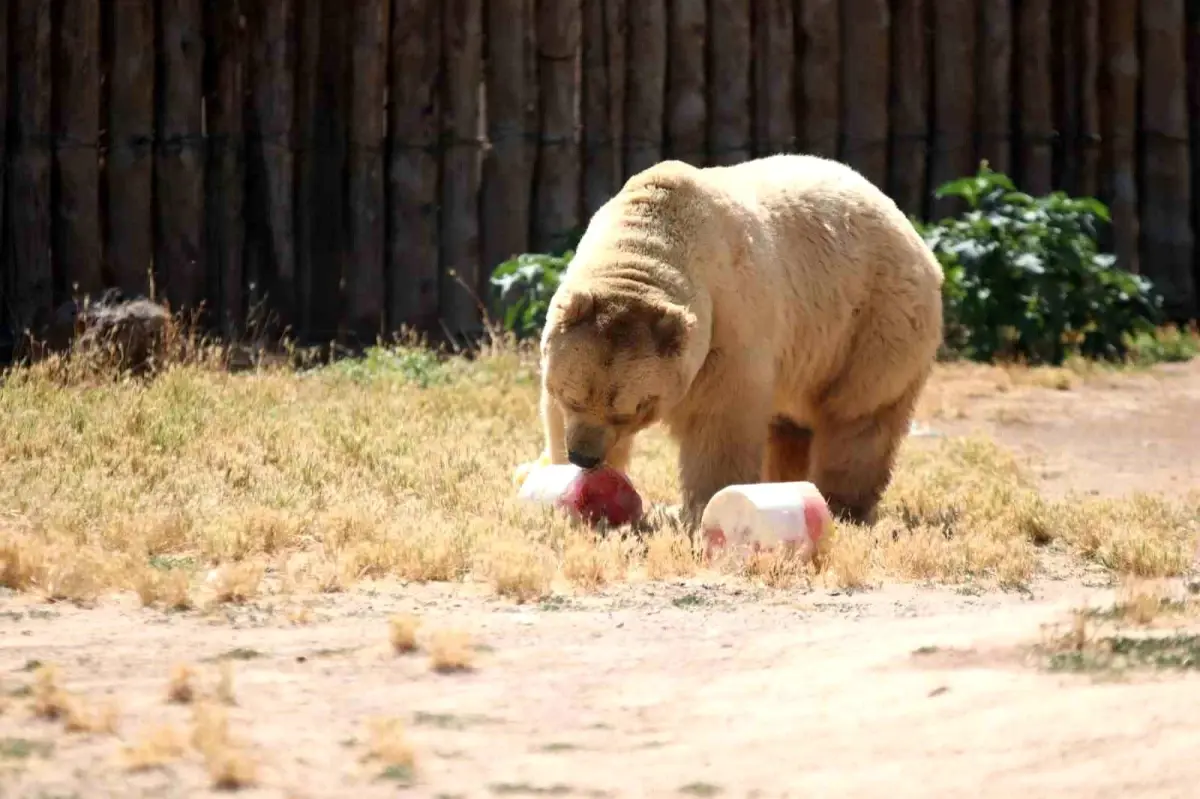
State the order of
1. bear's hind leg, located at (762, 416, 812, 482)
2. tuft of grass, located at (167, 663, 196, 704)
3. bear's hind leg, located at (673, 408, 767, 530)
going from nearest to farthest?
1. tuft of grass, located at (167, 663, 196, 704)
2. bear's hind leg, located at (673, 408, 767, 530)
3. bear's hind leg, located at (762, 416, 812, 482)

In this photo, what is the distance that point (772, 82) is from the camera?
1331 cm

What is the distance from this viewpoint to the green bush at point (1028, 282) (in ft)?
42.2

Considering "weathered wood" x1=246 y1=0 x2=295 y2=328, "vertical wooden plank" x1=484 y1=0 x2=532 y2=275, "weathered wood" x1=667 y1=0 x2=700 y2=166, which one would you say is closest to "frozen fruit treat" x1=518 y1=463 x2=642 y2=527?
"weathered wood" x1=246 y1=0 x2=295 y2=328

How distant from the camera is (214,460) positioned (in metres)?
8.34

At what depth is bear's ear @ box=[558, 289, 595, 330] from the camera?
698 centimetres

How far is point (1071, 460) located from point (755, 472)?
10.5 ft

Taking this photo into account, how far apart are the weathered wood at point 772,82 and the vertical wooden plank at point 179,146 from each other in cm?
384

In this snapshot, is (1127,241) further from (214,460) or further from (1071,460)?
(214,460)

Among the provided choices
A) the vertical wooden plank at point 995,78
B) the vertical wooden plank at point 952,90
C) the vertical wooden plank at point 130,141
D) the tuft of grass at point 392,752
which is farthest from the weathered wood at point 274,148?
the tuft of grass at point 392,752

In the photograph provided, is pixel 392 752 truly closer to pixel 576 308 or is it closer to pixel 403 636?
pixel 403 636

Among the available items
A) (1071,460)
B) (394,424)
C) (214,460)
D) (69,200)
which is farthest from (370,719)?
(69,200)

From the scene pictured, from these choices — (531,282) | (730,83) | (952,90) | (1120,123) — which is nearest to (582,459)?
(531,282)

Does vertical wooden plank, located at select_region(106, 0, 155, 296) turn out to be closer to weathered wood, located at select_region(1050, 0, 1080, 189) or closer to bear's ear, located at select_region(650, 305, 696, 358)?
bear's ear, located at select_region(650, 305, 696, 358)

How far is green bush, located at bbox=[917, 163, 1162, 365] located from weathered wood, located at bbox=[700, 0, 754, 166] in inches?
57.5
